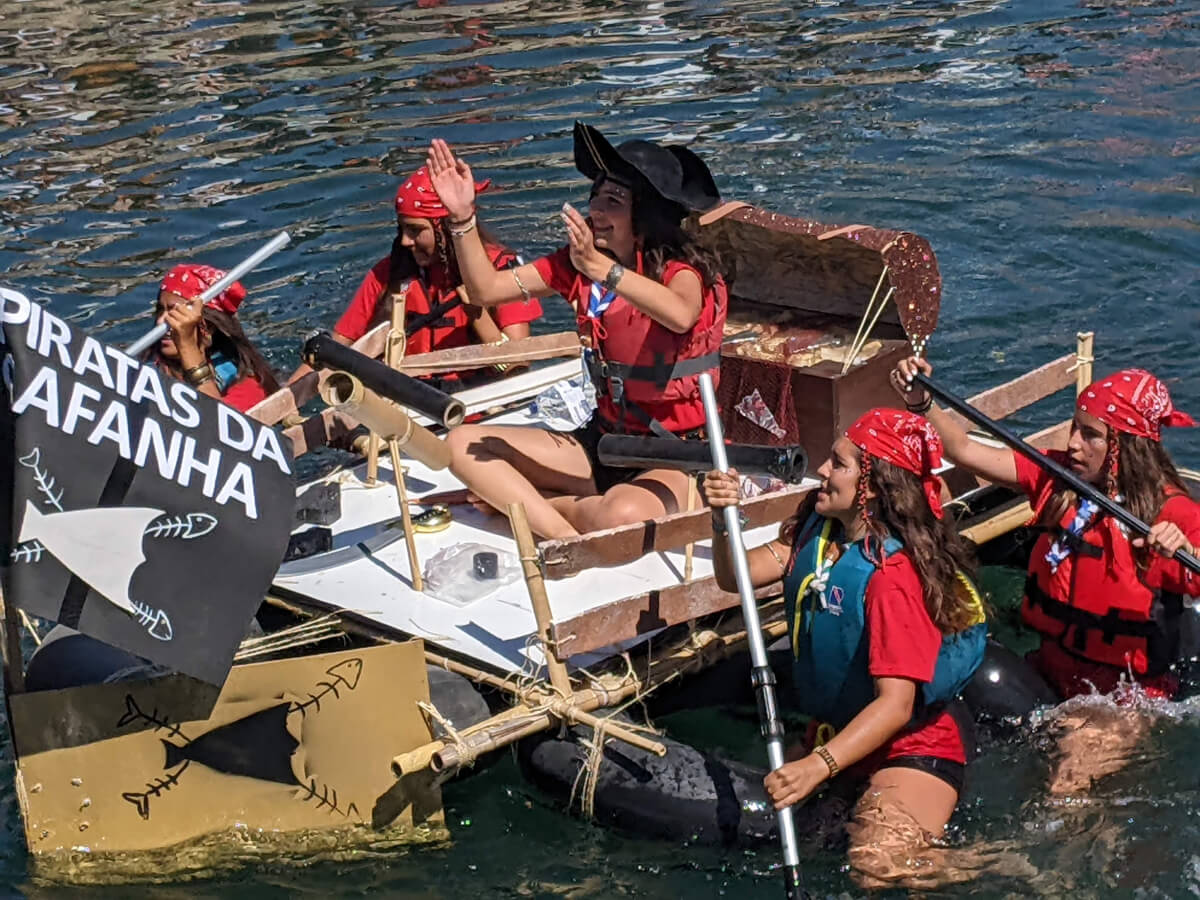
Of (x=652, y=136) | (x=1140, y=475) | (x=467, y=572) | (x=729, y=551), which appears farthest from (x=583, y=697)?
(x=652, y=136)

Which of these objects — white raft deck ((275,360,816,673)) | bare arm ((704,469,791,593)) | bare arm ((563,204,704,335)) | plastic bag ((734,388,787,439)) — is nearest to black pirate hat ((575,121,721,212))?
bare arm ((563,204,704,335))

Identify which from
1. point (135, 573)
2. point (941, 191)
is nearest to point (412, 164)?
point (941, 191)

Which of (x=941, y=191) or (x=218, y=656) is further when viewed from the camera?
(x=941, y=191)

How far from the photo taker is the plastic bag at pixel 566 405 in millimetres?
8375

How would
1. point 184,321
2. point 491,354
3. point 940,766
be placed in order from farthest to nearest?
point 491,354, point 184,321, point 940,766

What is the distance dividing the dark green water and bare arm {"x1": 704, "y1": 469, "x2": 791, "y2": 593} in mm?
983

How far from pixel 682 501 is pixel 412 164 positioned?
769cm

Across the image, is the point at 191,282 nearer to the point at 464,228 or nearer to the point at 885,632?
the point at 464,228

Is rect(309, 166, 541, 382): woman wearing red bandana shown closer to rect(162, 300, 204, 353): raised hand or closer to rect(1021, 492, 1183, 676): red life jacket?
rect(162, 300, 204, 353): raised hand

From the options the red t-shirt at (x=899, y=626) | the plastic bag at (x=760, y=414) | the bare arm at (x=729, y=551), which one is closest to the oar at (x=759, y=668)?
the bare arm at (x=729, y=551)

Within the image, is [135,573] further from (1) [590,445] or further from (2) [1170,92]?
(2) [1170,92]

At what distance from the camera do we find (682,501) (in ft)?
22.9

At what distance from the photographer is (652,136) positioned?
14.4 meters

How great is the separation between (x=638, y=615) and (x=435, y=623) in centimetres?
91
